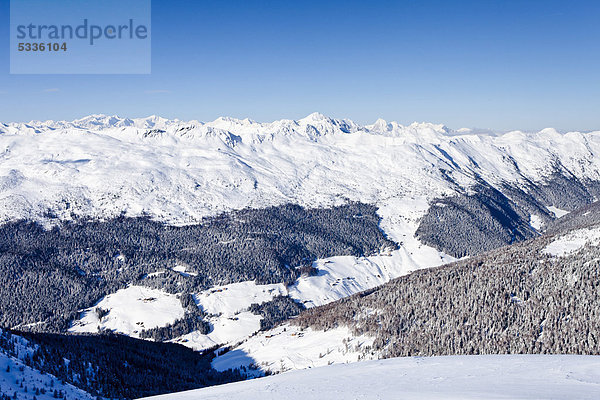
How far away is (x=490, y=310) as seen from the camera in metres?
132

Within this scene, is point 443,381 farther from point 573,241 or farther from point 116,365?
point 573,241

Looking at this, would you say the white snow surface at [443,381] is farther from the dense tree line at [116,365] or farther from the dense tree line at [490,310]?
the dense tree line at [490,310]

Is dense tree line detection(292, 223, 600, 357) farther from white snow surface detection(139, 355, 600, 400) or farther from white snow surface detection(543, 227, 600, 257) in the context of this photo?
white snow surface detection(139, 355, 600, 400)

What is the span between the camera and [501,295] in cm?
13750

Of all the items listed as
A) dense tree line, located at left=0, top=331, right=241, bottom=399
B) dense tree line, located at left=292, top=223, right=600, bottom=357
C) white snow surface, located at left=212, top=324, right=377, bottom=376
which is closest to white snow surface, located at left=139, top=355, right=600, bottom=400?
dense tree line, located at left=0, top=331, right=241, bottom=399

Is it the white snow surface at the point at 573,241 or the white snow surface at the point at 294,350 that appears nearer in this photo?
the white snow surface at the point at 294,350

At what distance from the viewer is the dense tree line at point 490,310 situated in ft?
377

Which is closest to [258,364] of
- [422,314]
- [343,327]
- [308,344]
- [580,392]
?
[308,344]

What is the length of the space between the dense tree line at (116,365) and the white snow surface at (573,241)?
486 feet

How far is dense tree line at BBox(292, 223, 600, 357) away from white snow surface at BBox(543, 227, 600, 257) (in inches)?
214

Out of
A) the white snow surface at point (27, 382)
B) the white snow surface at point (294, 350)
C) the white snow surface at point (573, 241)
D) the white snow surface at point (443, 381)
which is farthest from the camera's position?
the white snow surface at point (573, 241)

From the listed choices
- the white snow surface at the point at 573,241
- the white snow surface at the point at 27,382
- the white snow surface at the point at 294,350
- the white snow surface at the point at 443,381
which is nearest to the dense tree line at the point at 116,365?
the white snow surface at the point at 27,382

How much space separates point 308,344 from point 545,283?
92457 mm

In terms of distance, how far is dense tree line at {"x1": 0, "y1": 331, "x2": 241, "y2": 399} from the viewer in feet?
300
